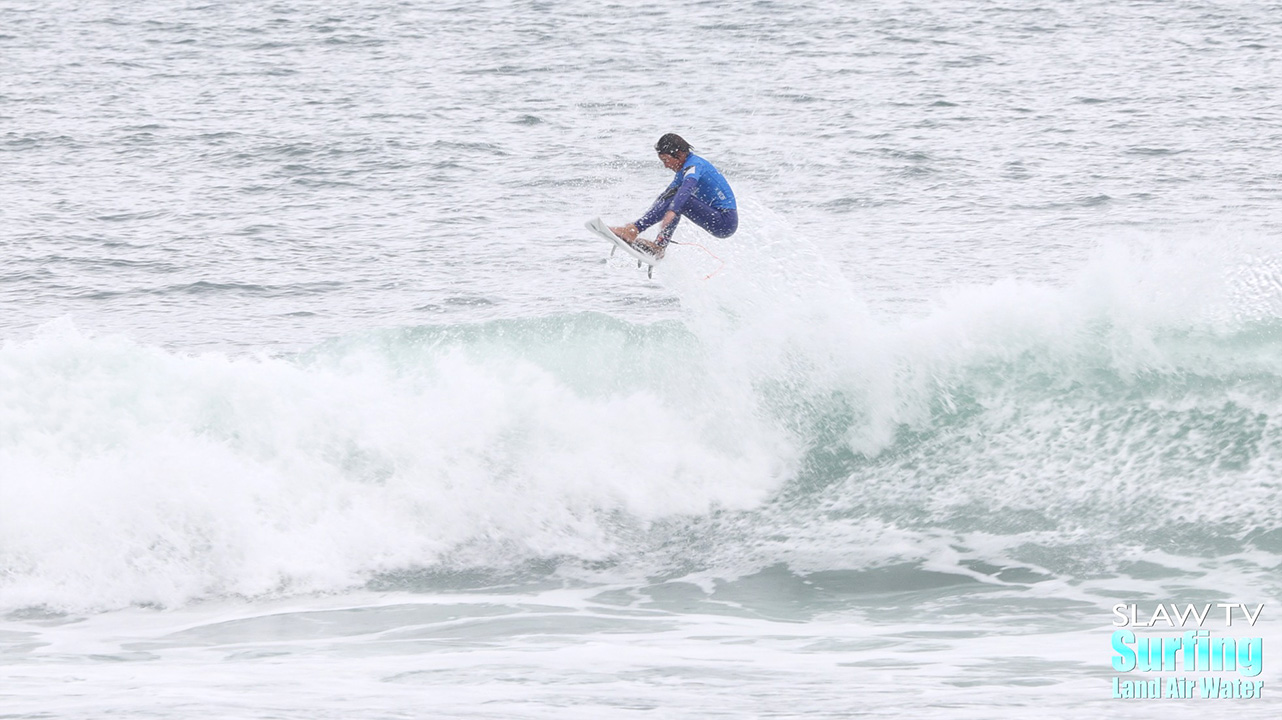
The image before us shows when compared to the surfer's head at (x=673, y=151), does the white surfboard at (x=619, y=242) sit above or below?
below

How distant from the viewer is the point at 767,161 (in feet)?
70.9

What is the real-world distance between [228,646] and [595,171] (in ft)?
44.9

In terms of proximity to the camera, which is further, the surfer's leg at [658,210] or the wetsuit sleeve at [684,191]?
the surfer's leg at [658,210]

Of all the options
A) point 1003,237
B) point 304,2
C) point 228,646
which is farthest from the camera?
point 304,2

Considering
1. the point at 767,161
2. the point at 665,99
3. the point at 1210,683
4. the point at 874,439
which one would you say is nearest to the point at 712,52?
the point at 665,99

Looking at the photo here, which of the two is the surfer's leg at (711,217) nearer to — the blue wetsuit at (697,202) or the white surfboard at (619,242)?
the blue wetsuit at (697,202)

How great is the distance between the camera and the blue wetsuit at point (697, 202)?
10984 mm

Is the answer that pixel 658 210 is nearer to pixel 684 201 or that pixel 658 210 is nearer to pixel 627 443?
pixel 684 201

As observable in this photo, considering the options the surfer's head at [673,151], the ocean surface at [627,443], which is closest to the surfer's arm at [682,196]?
the surfer's head at [673,151]

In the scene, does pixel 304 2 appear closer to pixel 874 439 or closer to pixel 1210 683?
pixel 874 439

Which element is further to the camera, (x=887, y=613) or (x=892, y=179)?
(x=892, y=179)
